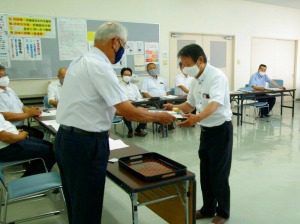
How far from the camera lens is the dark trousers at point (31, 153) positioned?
2564mm

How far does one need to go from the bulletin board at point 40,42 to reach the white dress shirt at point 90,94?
14.6ft

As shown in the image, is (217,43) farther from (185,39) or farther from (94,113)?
(94,113)

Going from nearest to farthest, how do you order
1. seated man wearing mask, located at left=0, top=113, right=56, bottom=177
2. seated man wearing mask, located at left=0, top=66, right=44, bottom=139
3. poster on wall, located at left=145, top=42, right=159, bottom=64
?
1. seated man wearing mask, located at left=0, top=113, right=56, bottom=177
2. seated man wearing mask, located at left=0, top=66, right=44, bottom=139
3. poster on wall, located at left=145, top=42, right=159, bottom=64

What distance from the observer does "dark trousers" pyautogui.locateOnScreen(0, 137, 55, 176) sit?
2564mm

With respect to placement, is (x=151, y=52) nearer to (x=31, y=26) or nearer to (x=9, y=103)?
(x=31, y=26)

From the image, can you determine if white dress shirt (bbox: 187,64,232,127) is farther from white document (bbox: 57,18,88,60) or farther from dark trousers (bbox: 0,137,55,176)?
white document (bbox: 57,18,88,60)

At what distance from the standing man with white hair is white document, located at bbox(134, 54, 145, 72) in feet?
16.7

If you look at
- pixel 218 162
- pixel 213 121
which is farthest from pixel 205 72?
pixel 218 162

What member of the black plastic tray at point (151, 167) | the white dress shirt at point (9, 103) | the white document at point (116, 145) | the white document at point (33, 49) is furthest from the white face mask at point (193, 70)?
the white document at point (33, 49)

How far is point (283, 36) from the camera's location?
9.21 metres

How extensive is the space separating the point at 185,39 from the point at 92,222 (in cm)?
641

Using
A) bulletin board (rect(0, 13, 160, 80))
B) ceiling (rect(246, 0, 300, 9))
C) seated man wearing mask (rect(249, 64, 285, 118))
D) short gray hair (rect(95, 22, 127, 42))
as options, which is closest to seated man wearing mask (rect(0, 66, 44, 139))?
bulletin board (rect(0, 13, 160, 80))

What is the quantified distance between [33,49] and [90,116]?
460cm

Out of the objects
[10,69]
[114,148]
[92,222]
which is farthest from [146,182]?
[10,69]
